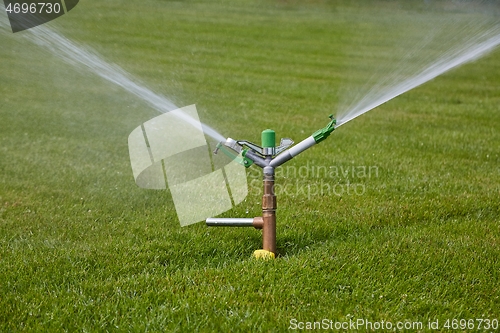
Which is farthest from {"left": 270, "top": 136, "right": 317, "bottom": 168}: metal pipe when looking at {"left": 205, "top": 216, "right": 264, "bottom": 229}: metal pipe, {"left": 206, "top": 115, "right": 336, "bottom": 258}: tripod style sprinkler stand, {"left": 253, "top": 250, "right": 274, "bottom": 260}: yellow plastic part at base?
{"left": 253, "top": 250, "right": 274, "bottom": 260}: yellow plastic part at base

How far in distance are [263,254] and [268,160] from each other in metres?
0.60

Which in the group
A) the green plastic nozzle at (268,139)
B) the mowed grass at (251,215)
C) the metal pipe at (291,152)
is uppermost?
the green plastic nozzle at (268,139)

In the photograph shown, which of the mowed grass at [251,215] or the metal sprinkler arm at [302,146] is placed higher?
the metal sprinkler arm at [302,146]

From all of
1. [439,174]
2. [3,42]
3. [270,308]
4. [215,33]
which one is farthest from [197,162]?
[215,33]

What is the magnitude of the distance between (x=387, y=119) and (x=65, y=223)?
553 cm

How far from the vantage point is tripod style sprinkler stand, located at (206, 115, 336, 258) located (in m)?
3.50

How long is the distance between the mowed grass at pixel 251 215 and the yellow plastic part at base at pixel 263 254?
2.7 inches

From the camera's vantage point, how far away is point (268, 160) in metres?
3.57

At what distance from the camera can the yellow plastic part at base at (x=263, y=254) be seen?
3.49 meters

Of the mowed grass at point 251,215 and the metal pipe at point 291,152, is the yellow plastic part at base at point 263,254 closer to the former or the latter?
the mowed grass at point 251,215

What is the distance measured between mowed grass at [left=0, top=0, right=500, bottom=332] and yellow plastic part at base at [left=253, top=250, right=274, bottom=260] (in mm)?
69

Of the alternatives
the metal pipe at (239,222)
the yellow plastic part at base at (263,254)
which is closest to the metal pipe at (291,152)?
the metal pipe at (239,222)

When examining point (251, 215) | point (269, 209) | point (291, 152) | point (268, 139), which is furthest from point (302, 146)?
point (251, 215)

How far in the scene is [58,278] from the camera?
3.23m
